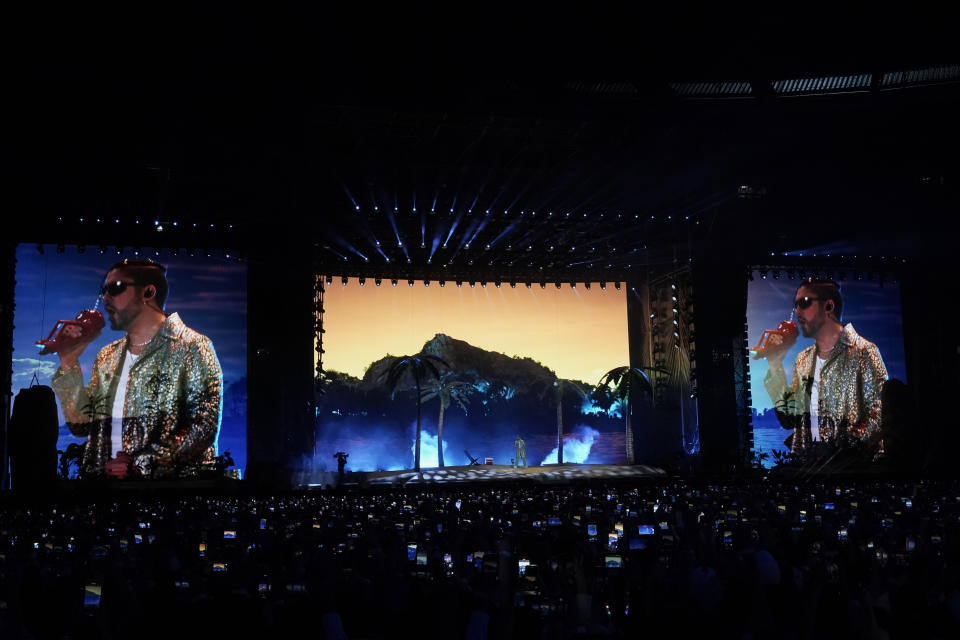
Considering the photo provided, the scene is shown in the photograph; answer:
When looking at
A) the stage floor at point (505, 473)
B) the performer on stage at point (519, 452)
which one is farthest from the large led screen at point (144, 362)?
the performer on stage at point (519, 452)

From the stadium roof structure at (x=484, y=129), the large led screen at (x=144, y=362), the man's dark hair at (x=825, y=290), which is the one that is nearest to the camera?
the stadium roof structure at (x=484, y=129)

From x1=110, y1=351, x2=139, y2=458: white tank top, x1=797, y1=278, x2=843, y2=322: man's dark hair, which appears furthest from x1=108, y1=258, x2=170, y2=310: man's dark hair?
x1=797, y1=278, x2=843, y2=322: man's dark hair

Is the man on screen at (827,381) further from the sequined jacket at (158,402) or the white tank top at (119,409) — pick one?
the white tank top at (119,409)

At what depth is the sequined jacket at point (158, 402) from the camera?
79.0ft

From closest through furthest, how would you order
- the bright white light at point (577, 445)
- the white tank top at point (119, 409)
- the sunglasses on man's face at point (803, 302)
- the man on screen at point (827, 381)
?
the white tank top at point (119, 409) < the man on screen at point (827, 381) < the sunglasses on man's face at point (803, 302) < the bright white light at point (577, 445)

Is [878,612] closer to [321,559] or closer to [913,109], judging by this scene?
[321,559]

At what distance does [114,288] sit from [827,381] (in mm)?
24102

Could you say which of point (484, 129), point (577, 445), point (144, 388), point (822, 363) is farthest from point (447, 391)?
point (484, 129)

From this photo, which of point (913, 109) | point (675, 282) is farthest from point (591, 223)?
point (913, 109)

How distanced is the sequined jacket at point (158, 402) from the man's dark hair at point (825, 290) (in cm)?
2097

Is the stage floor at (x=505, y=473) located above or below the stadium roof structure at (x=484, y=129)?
below

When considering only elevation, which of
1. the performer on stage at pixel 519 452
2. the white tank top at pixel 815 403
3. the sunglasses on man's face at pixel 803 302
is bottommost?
the performer on stage at pixel 519 452

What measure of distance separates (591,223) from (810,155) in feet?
23.6

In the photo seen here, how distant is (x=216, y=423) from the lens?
24.9 metres
